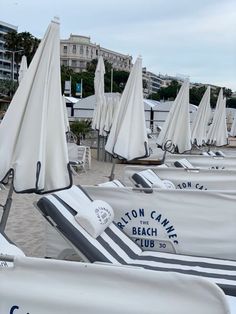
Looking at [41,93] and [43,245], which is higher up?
[41,93]

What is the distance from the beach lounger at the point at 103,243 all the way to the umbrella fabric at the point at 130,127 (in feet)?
6.58

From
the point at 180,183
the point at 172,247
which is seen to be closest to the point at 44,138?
the point at 172,247

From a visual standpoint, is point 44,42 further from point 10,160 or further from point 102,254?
point 102,254

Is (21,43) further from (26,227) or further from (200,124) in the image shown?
(26,227)

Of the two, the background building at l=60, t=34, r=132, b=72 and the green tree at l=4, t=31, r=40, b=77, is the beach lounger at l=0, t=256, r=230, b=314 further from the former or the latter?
the background building at l=60, t=34, r=132, b=72

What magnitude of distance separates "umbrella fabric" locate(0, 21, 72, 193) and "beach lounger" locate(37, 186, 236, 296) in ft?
0.92

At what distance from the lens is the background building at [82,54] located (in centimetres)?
9431

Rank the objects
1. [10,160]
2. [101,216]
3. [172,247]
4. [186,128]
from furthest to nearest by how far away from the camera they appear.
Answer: [186,128] < [172,247] < [101,216] < [10,160]

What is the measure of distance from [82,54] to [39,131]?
94051 mm

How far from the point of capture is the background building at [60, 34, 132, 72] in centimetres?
9431

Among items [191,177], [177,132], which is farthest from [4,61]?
[191,177]

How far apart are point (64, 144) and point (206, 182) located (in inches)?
125

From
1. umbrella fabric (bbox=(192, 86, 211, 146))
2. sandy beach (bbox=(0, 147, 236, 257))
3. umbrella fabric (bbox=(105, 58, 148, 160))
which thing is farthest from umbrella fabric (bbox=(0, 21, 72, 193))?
umbrella fabric (bbox=(192, 86, 211, 146))

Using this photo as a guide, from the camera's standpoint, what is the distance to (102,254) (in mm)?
3506
